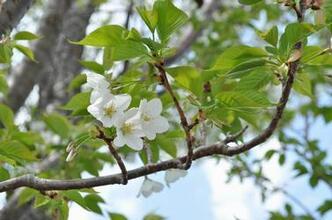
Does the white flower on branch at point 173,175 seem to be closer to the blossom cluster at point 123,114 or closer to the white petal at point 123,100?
the blossom cluster at point 123,114

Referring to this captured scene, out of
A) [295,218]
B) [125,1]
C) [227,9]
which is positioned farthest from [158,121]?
[227,9]

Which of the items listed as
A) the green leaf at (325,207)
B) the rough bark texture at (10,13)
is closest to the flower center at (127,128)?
the rough bark texture at (10,13)

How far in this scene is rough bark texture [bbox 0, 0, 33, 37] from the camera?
1624 millimetres

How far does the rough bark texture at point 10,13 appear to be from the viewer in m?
1.62

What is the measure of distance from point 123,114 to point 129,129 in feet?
0.14

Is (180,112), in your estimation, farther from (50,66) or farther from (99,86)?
(50,66)

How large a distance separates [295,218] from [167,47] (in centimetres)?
198

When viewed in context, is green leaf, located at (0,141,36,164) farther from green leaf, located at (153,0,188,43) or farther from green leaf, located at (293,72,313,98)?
green leaf, located at (293,72,313,98)

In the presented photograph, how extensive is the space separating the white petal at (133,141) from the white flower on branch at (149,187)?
1.14 ft

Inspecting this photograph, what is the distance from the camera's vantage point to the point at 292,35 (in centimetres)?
119

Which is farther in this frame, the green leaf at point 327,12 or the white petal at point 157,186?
the white petal at point 157,186

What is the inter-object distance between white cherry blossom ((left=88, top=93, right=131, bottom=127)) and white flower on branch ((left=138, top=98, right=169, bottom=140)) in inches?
2.0

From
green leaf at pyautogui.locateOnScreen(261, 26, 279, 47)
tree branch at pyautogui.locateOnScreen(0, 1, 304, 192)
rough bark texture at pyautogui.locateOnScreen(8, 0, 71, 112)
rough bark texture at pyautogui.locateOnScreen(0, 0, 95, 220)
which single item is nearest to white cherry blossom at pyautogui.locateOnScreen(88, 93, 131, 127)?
tree branch at pyautogui.locateOnScreen(0, 1, 304, 192)

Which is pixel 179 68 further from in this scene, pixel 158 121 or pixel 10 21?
pixel 10 21
